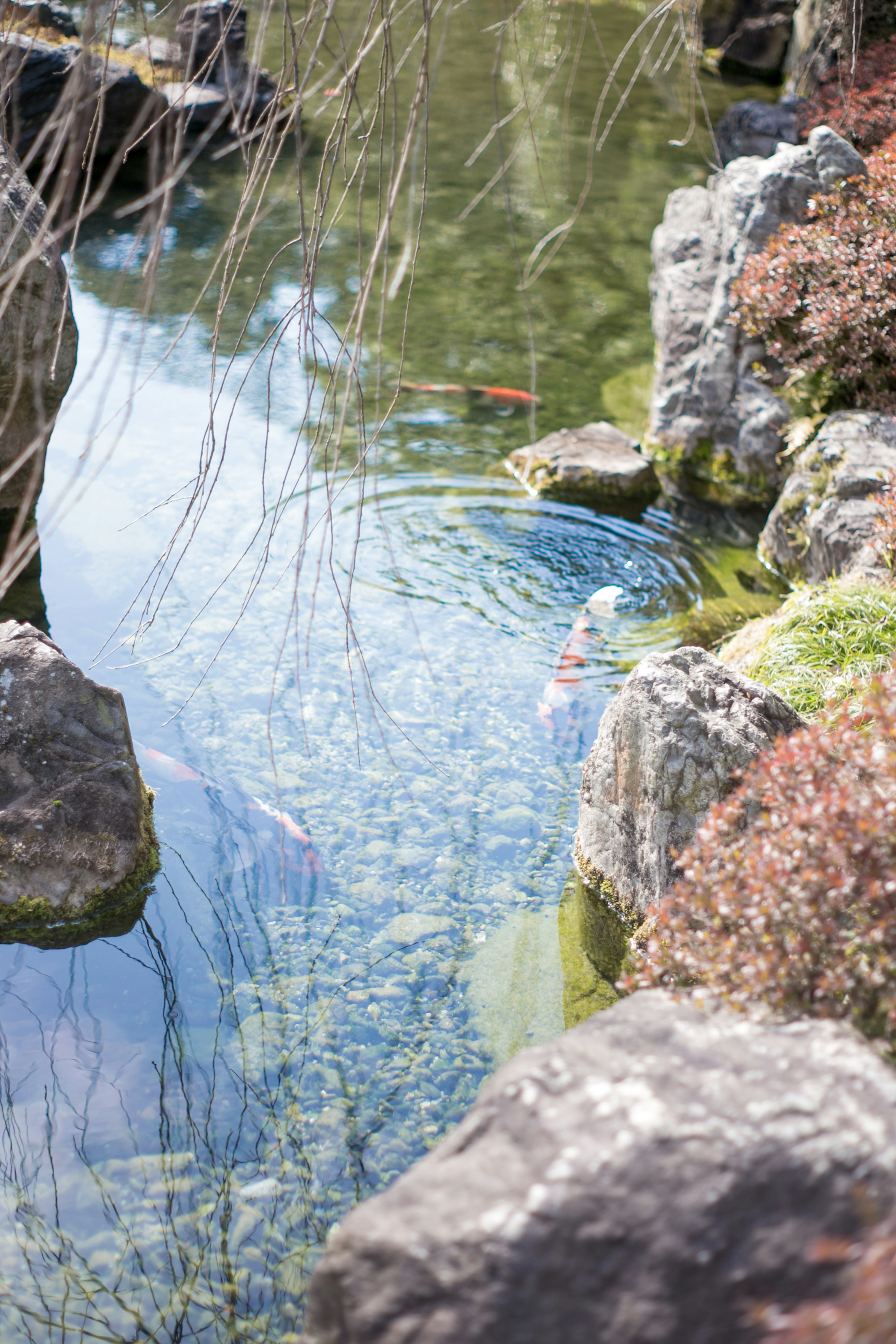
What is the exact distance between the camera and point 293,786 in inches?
168

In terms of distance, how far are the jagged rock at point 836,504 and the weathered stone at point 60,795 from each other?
11.8 ft

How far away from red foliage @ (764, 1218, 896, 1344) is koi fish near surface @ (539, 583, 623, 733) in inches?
138

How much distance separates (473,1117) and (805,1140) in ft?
1.88

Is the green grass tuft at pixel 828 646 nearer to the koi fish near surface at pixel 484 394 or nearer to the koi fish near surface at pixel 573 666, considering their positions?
the koi fish near surface at pixel 573 666

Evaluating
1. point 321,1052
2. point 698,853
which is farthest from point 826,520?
point 321,1052

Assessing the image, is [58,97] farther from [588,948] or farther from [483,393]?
[588,948]

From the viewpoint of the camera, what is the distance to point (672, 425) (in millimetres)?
7156

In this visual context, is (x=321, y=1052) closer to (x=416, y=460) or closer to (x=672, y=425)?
(x=416, y=460)

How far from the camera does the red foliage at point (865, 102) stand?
24.5ft

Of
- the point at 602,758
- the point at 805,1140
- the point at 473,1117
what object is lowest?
the point at 602,758

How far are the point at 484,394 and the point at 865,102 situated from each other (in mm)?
3765

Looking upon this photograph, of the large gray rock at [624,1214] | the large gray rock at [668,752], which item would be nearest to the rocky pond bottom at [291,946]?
the large gray rock at [668,752]

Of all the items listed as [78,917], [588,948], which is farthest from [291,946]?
[588,948]

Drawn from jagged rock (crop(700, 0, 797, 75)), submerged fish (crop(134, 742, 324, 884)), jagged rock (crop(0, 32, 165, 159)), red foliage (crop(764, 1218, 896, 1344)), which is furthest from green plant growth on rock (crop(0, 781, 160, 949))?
jagged rock (crop(700, 0, 797, 75))
